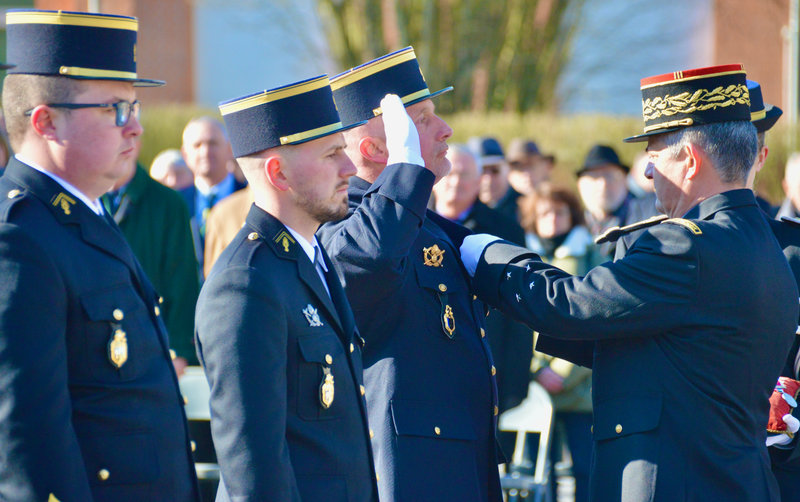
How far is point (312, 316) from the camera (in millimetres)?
2588

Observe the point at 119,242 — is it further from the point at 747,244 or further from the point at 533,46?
the point at 533,46

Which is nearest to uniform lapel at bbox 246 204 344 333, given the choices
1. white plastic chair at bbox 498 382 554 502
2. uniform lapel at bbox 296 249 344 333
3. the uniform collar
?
uniform lapel at bbox 296 249 344 333

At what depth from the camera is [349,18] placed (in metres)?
20.0

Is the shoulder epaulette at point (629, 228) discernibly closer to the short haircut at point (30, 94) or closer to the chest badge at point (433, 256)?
the chest badge at point (433, 256)

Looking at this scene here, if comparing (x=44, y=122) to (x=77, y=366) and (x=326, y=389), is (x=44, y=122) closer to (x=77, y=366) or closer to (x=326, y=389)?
(x=77, y=366)

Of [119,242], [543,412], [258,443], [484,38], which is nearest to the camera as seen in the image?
[258,443]

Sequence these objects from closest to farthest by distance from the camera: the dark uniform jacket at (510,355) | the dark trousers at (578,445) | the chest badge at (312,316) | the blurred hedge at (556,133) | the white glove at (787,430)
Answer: the chest badge at (312,316) → the white glove at (787,430) → the dark uniform jacket at (510,355) → the dark trousers at (578,445) → the blurred hedge at (556,133)

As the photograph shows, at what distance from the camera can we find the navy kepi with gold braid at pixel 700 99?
3.10m

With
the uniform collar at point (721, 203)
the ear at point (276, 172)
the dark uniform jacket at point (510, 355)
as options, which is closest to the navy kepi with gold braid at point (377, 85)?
the ear at point (276, 172)

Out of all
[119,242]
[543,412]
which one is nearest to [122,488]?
[119,242]

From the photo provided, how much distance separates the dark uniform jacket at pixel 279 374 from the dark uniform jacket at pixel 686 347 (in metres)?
0.73

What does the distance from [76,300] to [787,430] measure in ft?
7.81

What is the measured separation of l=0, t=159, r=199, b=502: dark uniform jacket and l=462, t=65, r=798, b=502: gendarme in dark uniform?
115 cm

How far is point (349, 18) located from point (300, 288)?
18084mm
